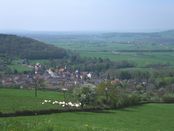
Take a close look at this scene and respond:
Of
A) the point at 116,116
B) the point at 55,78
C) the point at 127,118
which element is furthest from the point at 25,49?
the point at 127,118

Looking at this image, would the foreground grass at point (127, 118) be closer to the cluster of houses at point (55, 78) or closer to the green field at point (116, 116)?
the green field at point (116, 116)

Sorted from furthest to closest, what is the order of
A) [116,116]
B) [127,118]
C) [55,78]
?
1. [55,78]
2. [116,116]
3. [127,118]

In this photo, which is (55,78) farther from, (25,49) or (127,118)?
(127,118)

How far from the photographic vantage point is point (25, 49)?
146000 mm

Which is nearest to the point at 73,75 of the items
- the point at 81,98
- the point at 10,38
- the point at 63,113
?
the point at 10,38

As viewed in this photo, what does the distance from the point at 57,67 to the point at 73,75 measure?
14.8 metres

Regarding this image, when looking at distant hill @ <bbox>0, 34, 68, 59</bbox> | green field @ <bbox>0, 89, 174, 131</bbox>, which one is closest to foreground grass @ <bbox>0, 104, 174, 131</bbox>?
green field @ <bbox>0, 89, 174, 131</bbox>

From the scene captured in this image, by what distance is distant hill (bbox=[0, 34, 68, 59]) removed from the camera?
456 ft

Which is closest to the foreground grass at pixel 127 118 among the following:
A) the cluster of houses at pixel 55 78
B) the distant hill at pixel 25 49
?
the cluster of houses at pixel 55 78

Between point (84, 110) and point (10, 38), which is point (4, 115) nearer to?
point (84, 110)

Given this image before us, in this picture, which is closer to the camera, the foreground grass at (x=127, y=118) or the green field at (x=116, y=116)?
the foreground grass at (x=127, y=118)

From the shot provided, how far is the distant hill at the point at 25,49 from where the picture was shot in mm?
139062

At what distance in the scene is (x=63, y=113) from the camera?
45656 millimetres

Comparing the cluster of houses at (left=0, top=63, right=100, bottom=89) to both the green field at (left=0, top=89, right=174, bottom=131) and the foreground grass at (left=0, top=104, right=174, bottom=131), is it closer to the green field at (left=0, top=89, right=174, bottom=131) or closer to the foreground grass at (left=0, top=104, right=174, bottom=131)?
the green field at (left=0, top=89, right=174, bottom=131)
